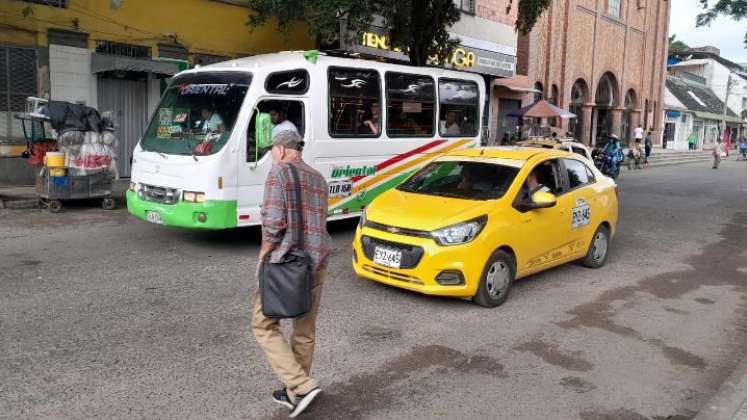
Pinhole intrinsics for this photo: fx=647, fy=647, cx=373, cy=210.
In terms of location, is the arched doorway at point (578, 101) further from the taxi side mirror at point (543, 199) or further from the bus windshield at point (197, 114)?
the taxi side mirror at point (543, 199)

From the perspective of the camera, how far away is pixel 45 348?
4.96 meters

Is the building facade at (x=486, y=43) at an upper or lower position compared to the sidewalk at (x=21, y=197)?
upper

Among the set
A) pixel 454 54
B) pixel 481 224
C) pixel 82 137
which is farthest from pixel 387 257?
pixel 454 54

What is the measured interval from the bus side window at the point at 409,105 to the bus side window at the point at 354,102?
0.94ft

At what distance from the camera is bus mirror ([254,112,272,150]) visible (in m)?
8.22

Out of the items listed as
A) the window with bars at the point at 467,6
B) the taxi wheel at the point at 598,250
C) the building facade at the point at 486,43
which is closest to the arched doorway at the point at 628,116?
the building facade at the point at 486,43

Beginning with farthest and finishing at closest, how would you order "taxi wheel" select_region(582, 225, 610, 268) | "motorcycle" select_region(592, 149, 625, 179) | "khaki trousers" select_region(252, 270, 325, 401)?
"motorcycle" select_region(592, 149, 625, 179) < "taxi wheel" select_region(582, 225, 610, 268) < "khaki trousers" select_region(252, 270, 325, 401)

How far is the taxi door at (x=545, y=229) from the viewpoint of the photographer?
6822 millimetres

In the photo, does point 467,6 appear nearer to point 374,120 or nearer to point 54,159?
point 374,120

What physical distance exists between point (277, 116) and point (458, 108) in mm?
4326

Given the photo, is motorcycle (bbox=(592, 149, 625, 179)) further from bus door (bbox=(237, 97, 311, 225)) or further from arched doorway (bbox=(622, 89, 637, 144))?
arched doorway (bbox=(622, 89, 637, 144))

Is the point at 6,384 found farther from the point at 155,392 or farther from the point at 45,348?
the point at 155,392

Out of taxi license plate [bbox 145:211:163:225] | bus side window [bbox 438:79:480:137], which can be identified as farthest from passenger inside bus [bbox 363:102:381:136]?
taxi license plate [bbox 145:211:163:225]

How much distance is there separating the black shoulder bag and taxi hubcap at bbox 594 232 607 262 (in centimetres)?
557
